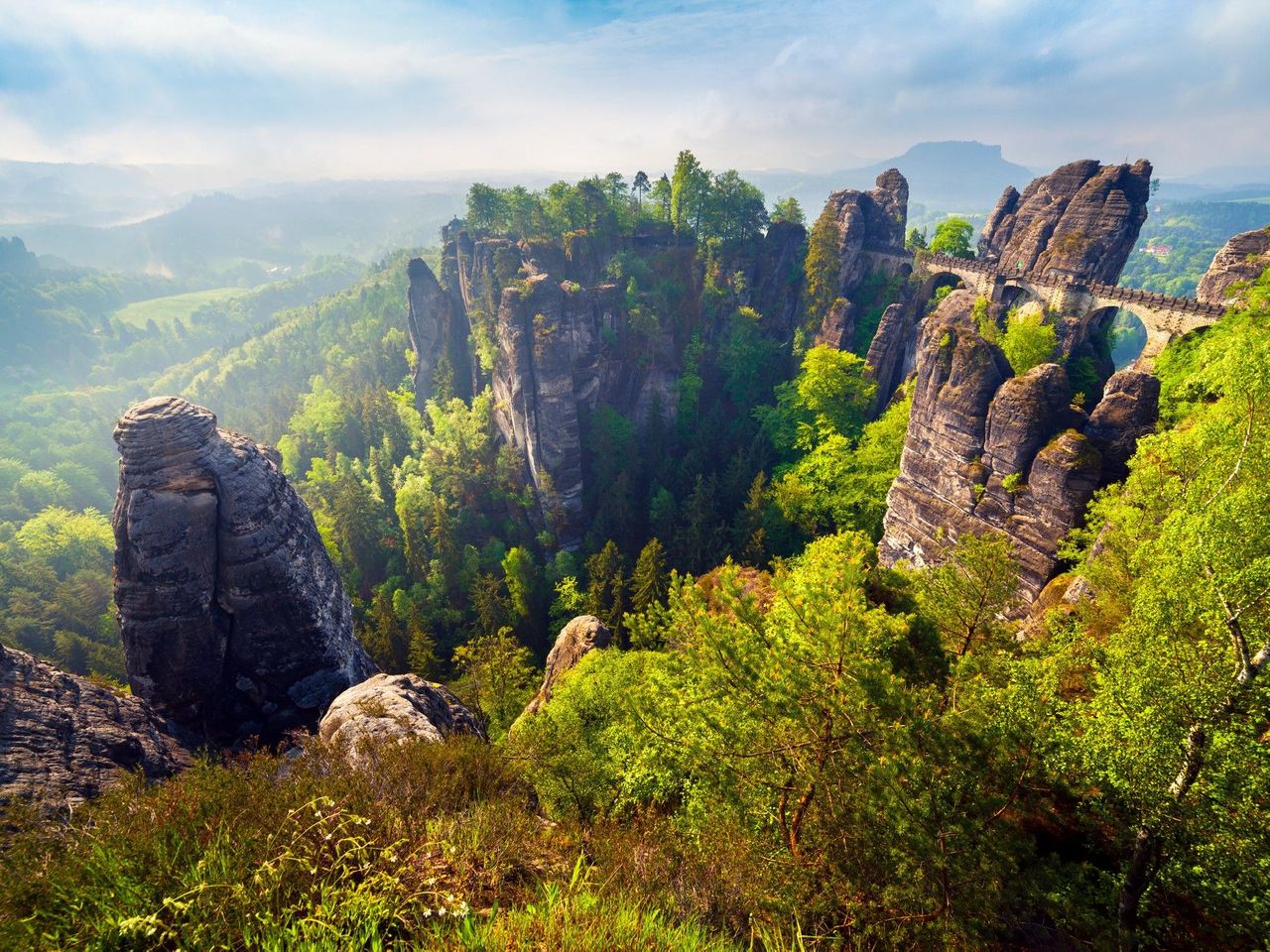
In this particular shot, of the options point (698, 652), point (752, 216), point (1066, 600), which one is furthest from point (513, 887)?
point (752, 216)

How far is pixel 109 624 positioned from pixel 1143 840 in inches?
3515

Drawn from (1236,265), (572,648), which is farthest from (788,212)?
(572,648)

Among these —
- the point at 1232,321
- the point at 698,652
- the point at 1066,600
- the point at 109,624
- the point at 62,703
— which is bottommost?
the point at 109,624

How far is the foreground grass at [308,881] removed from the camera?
555cm

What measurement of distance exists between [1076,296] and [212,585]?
195 feet

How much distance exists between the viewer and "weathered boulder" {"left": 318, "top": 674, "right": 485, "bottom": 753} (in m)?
16.1

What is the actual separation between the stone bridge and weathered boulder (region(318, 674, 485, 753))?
48587 millimetres

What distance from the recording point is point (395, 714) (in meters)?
17.7

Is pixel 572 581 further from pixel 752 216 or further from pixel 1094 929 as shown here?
pixel 752 216

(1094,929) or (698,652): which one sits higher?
(698,652)

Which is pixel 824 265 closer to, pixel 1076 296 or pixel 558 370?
pixel 1076 296

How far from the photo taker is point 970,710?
9.12m

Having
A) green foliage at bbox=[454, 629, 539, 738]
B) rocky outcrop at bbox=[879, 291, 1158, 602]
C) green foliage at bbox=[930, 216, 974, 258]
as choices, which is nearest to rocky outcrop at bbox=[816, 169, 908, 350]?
green foliage at bbox=[930, 216, 974, 258]

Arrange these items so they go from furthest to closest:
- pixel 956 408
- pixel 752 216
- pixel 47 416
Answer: pixel 47 416, pixel 752 216, pixel 956 408
